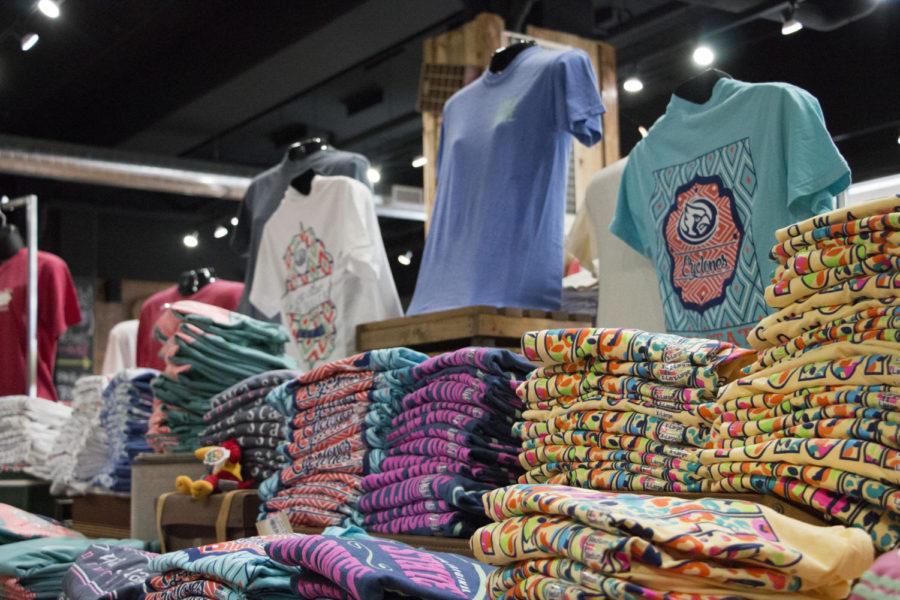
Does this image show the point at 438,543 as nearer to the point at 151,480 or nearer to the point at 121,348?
the point at 151,480

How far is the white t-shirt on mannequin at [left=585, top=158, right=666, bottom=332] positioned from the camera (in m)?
2.57

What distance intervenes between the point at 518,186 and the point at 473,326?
0.57m

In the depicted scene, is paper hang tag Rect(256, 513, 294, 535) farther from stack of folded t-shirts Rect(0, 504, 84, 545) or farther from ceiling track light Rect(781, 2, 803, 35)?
ceiling track light Rect(781, 2, 803, 35)

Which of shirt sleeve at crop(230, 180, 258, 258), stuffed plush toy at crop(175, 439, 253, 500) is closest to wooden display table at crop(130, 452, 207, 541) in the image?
stuffed plush toy at crop(175, 439, 253, 500)

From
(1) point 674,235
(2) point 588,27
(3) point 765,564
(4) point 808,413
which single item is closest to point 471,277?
(1) point 674,235

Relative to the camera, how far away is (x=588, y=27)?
21.4ft

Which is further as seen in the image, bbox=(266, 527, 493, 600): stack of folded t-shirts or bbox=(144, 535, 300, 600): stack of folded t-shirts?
bbox=(144, 535, 300, 600): stack of folded t-shirts

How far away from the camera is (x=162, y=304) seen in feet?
17.7

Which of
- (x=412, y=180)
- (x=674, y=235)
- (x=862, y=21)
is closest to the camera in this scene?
(x=674, y=235)

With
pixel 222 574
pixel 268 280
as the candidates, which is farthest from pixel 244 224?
pixel 222 574

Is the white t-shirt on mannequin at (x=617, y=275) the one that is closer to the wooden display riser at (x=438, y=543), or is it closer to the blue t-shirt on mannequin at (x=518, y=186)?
the blue t-shirt on mannequin at (x=518, y=186)

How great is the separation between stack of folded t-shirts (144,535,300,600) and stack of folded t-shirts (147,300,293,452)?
103 cm

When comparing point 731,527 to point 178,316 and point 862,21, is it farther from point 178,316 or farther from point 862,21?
point 862,21

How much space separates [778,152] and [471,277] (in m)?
1.06
